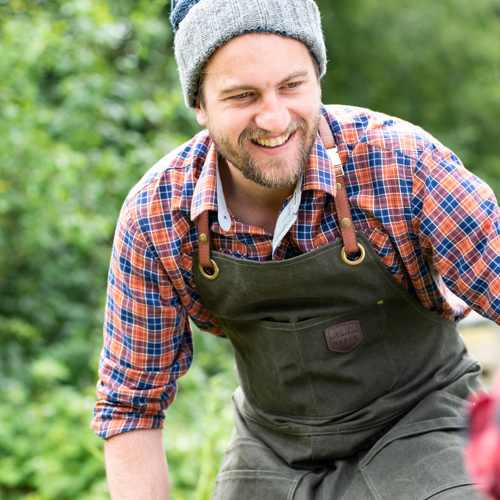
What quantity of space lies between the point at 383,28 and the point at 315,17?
9.94 m

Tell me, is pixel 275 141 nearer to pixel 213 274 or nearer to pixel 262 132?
pixel 262 132

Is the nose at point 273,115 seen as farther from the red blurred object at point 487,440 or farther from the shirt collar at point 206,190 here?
the red blurred object at point 487,440

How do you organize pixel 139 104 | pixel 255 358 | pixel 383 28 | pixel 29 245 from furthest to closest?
pixel 383 28 < pixel 139 104 < pixel 29 245 < pixel 255 358

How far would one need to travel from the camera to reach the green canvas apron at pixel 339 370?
1775mm

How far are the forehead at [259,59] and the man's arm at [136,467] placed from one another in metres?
1.00

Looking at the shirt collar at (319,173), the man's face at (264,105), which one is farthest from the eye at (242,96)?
the shirt collar at (319,173)

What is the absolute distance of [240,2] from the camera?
66.3 inches

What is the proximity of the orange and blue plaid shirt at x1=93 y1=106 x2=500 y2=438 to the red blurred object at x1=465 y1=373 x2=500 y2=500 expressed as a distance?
43.3 inches

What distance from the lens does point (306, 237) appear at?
1812 millimetres

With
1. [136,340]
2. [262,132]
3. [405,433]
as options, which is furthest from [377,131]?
[136,340]

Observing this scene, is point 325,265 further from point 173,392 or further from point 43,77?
point 43,77

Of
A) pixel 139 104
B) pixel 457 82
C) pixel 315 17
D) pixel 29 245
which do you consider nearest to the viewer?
pixel 315 17

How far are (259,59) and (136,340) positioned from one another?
32.3 inches

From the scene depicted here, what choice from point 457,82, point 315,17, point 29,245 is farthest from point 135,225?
point 457,82
